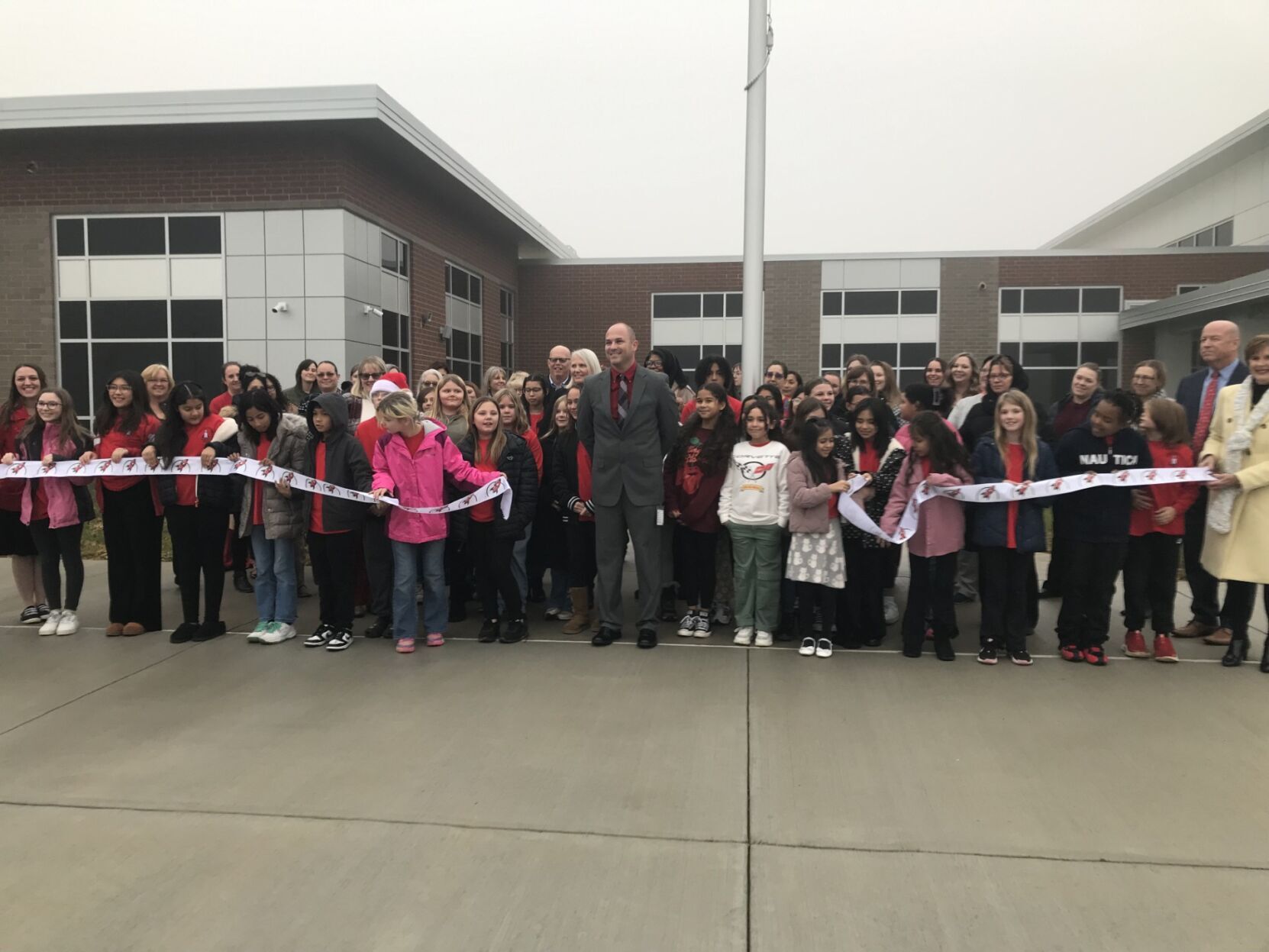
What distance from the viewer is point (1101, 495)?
560 cm

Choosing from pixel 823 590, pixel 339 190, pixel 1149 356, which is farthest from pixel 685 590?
pixel 1149 356

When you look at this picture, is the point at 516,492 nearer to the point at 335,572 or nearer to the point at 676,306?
the point at 335,572

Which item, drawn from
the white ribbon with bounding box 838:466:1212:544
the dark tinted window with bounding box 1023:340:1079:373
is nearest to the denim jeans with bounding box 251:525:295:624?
the white ribbon with bounding box 838:466:1212:544

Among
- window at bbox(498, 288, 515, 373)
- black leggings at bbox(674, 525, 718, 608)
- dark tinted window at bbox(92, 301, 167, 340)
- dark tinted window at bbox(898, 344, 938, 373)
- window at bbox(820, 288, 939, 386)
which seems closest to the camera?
black leggings at bbox(674, 525, 718, 608)

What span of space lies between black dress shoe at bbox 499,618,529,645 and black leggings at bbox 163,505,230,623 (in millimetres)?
2004

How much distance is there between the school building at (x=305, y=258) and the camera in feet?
50.3

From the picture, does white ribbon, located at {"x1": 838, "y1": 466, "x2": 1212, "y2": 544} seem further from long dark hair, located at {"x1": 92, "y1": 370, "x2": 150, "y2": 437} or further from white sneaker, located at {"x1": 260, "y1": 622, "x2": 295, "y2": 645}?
long dark hair, located at {"x1": 92, "y1": 370, "x2": 150, "y2": 437}

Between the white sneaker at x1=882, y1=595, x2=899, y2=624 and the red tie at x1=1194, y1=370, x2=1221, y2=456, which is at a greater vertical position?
the red tie at x1=1194, y1=370, x2=1221, y2=456

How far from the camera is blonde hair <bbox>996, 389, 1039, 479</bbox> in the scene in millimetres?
5711

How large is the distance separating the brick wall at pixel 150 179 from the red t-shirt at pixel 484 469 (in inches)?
425

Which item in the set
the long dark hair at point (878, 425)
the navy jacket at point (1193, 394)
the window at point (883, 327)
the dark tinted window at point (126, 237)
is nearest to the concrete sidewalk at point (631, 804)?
the long dark hair at point (878, 425)

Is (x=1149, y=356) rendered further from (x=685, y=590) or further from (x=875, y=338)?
(x=685, y=590)

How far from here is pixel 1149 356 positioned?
86.9ft

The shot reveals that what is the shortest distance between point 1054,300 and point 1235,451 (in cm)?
2385
